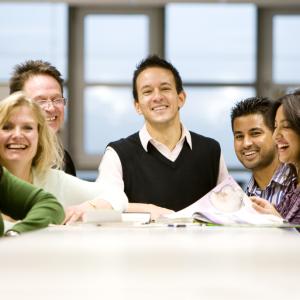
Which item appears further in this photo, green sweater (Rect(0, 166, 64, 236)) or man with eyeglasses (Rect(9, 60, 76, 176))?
man with eyeglasses (Rect(9, 60, 76, 176))

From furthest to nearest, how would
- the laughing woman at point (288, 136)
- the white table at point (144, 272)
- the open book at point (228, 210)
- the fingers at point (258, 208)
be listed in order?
the laughing woman at point (288, 136)
the fingers at point (258, 208)
the open book at point (228, 210)
the white table at point (144, 272)

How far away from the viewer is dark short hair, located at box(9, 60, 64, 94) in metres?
2.79

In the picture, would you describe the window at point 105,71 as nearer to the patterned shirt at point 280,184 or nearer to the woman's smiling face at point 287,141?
the patterned shirt at point 280,184

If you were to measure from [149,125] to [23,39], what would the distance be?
14.0 feet

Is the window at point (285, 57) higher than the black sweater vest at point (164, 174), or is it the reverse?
the window at point (285, 57)

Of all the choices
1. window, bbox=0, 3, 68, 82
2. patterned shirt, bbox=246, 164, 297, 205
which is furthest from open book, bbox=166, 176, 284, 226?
window, bbox=0, 3, 68, 82

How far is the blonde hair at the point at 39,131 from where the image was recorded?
231 cm

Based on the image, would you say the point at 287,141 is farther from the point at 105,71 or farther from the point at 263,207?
the point at 105,71

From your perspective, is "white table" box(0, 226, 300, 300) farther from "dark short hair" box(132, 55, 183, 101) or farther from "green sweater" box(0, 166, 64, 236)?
"dark short hair" box(132, 55, 183, 101)

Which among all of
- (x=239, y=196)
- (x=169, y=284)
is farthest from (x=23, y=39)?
(x=169, y=284)

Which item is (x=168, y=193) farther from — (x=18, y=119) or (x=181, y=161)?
(x=18, y=119)

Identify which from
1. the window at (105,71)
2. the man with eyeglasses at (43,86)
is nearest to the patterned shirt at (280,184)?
the man with eyeglasses at (43,86)

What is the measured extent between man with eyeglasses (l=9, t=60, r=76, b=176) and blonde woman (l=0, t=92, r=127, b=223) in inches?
12.3

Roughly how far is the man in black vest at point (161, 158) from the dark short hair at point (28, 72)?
1.36ft
